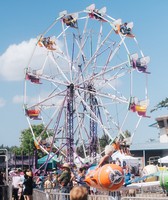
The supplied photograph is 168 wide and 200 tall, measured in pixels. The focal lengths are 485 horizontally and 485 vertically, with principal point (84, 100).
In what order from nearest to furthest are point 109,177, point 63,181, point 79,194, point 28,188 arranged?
1. point 79,194
2. point 109,177
3. point 63,181
4. point 28,188

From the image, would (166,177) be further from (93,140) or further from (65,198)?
(93,140)

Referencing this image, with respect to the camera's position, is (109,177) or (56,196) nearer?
(109,177)

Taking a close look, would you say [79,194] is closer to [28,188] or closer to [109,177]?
[109,177]

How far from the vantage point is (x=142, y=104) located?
109 ft

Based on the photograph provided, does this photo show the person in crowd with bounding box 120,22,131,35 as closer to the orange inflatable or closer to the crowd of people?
the crowd of people

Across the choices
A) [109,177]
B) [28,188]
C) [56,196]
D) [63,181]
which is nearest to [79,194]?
[109,177]

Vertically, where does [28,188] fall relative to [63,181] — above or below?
below

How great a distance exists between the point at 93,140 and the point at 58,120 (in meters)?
3.05

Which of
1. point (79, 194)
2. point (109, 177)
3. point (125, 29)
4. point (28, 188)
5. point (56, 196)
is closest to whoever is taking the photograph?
point (79, 194)

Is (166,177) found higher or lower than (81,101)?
lower

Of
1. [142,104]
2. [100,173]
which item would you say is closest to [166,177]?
[100,173]

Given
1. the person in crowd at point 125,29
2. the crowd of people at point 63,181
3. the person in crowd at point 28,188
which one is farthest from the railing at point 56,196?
the person in crowd at point 125,29

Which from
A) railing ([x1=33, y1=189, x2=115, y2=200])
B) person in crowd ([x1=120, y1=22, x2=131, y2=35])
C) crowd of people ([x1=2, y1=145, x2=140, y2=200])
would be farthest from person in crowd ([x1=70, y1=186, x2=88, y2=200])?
person in crowd ([x1=120, y1=22, x2=131, y2=35])

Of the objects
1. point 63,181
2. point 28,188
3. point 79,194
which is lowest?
point 28,188
